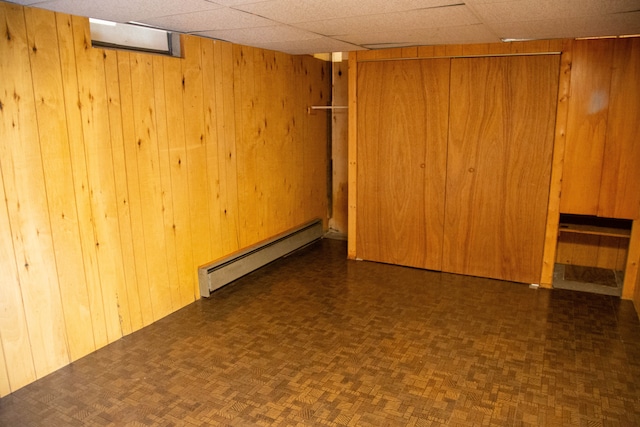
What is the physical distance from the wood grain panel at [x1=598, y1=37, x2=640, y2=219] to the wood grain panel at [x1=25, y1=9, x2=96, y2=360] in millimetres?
3812

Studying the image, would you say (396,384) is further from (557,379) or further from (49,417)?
(49,417)

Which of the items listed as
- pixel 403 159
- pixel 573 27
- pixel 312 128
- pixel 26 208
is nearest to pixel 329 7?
pixel 573 27

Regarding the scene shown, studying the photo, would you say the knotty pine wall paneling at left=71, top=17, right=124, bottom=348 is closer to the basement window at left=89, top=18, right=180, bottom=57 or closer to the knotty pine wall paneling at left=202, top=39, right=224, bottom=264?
the basement window at left=89, top=18, right=180, bottom=57

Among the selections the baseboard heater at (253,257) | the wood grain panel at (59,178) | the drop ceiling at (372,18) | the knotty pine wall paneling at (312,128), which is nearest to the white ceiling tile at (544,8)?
the drop ceiling at (372,18)

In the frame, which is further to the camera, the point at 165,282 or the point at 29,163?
the point at 165,282

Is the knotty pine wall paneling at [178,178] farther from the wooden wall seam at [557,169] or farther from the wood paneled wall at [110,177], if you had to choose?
the wooden wall seam at [557,169]

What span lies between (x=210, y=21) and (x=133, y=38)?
2.23ft

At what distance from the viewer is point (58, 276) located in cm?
282

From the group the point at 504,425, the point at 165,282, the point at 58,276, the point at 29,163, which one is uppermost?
the point at 29,163

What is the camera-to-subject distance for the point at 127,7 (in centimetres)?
245

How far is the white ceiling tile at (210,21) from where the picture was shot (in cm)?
264

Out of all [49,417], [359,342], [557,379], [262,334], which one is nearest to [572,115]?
[557,379]

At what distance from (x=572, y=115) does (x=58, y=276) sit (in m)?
3.85

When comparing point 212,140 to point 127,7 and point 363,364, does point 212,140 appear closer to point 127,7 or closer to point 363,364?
point 127,7
